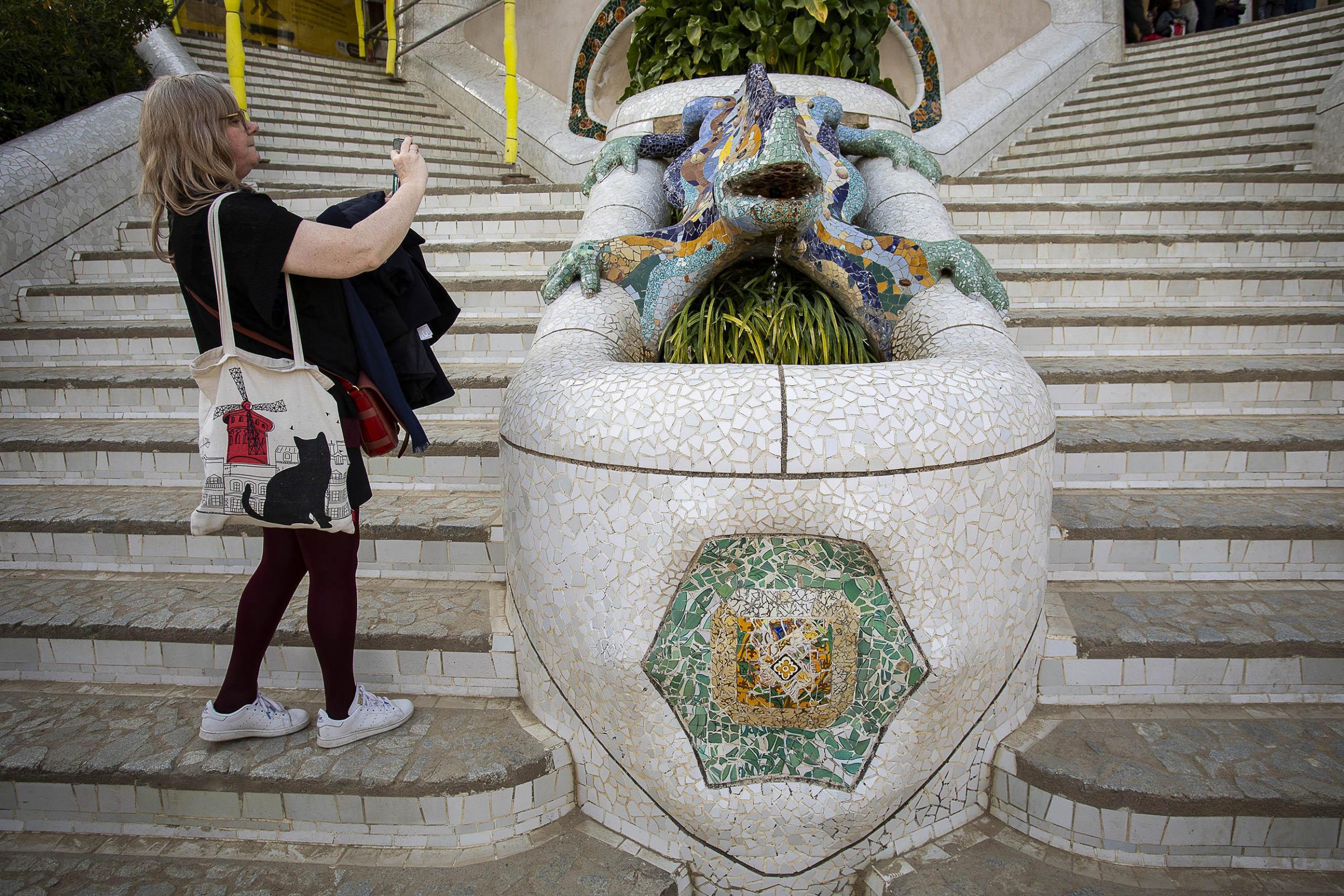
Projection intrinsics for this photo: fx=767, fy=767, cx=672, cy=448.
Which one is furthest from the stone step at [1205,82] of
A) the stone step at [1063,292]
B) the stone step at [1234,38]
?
the stone step at [1063,292]

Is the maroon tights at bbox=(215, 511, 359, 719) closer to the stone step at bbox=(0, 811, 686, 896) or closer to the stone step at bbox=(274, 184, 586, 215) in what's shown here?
the stone step at bbox=(0, 811, 686, 896)

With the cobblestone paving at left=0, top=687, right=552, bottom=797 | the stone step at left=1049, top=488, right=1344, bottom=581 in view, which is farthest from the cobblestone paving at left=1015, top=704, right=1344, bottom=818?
the cobblestone paving at left=0, top=687, right=552, bottom=797

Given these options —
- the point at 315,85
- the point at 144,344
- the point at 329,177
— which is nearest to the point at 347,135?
the point at 329,177

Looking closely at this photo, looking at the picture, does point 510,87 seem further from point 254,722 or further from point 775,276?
point 254,722

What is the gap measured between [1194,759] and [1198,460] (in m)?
1.29

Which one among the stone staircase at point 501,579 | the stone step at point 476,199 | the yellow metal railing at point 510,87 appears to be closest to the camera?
the stone staircase at point 501,579

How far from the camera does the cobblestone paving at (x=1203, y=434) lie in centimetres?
271

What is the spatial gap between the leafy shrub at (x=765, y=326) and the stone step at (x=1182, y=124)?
4.74 metres

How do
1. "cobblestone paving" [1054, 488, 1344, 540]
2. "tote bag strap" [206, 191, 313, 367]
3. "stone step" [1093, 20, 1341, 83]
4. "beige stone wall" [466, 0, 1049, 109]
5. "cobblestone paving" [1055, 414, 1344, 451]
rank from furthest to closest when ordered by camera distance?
"beige stone wall" [466, 0, 1049, 109]
"stone step" [1093, 20, 1341, 83]
"cobblestone paving" [1055, 414, 1344, 451]
"cobblestone paving" [1054, 488, 1344, 540]
"tote bag strap" [206, 191, 313, 367]

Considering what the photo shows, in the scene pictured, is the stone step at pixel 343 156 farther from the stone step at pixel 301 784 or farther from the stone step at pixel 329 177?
the stone step at pixel 301 784

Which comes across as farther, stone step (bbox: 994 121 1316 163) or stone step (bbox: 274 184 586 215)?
stone step (bbox: 994 121 1316 163)

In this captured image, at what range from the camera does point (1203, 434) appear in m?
2.80

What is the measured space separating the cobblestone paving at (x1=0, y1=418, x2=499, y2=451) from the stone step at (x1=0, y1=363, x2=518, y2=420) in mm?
63

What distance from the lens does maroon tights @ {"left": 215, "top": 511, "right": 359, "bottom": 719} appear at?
5.75 feet
